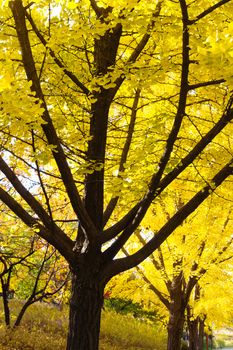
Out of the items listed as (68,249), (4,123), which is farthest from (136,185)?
(4,123)

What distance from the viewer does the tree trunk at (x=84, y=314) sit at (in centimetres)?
418

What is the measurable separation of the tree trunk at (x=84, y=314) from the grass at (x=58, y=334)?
394cm

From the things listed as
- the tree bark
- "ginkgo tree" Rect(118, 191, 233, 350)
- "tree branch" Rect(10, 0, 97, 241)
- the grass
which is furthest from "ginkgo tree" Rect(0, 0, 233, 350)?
the tree bark

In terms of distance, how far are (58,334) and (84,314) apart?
23.9 ft

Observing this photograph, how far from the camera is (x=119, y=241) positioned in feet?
13.4

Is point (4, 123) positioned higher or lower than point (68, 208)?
lower

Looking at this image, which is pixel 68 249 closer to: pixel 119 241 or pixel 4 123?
pixel 119 241

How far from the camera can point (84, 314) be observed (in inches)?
166

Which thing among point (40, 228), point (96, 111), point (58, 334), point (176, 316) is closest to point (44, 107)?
point (96, 111)

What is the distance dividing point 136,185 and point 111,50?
174 centimetres

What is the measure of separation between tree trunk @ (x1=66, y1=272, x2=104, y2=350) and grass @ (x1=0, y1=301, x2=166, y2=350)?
155 inches

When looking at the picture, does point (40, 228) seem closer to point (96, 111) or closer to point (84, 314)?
point (84, 314)

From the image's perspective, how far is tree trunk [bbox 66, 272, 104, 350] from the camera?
4.18 metres

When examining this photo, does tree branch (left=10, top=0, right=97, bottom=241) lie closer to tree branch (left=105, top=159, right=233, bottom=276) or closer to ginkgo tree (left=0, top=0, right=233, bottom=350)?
ginkgo tree (left=0, top=0, right=233, bottom=350)
